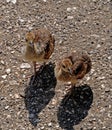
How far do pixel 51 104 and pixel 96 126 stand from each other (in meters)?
0.72

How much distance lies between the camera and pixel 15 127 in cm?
581

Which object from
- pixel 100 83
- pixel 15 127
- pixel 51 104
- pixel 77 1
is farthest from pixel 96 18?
pixel 15 127

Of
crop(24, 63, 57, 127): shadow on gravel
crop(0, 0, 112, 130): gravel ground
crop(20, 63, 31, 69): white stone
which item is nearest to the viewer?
crop(0, 0, 112, 130): gravel ground

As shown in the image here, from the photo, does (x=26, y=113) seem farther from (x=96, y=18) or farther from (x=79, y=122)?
(x=96, y=18)

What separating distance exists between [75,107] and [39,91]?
1.99 feet

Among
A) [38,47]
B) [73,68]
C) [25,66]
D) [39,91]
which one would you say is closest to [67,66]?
[73,68]

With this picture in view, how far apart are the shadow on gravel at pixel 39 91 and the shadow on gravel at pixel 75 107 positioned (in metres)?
0.27

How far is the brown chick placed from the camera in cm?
605

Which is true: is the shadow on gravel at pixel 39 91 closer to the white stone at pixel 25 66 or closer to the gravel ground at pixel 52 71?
the gravel ground at pixel 52 71

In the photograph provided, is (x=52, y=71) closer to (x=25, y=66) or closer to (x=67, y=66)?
(x=25, y=66)

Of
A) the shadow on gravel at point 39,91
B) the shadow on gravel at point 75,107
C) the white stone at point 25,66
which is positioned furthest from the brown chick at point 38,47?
the shadow on gravel at point 75,107

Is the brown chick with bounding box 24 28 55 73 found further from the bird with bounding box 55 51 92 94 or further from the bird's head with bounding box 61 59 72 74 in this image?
the bird's head with bounding box 61 59 72 74

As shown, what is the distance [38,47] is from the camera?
609 cm

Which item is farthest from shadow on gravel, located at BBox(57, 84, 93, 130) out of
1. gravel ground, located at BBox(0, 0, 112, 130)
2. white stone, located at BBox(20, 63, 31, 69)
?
white stone, located at BBox(20, 63, 31, 69)
